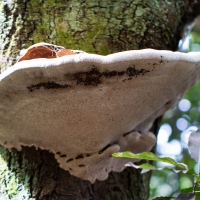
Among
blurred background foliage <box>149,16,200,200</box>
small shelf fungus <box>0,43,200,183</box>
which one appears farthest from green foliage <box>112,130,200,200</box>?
blurred background foliage <box>149,16,200,200</box>

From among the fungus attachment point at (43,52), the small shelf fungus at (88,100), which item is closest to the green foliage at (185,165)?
the small shelf fungus at (88,100)

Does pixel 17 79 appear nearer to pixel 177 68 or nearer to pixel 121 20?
pixel 177 68

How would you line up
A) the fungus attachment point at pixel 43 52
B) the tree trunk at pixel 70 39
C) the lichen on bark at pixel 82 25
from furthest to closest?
1. the lichen on bark at pixel 82 25
2. the tree trunk at pixel 70 39
3. the fungus attachment point at pixel 43 52

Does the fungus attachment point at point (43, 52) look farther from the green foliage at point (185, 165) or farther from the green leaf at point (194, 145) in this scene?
the green leaf at point (194, 145)

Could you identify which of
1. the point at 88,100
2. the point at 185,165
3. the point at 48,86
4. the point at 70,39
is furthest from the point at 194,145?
the point at 70,39

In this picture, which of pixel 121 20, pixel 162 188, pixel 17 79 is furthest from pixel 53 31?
pixel 162 188

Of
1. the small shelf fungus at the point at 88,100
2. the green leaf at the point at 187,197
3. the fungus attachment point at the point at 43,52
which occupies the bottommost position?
the green leaf at the point at 187,197
